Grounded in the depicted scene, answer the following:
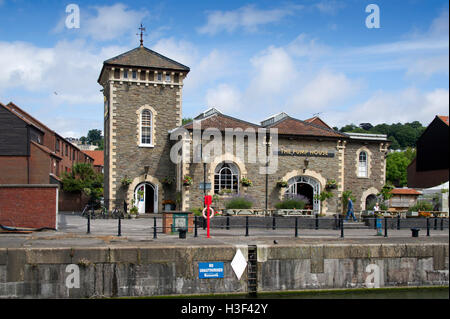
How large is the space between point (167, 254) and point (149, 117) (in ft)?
56.9

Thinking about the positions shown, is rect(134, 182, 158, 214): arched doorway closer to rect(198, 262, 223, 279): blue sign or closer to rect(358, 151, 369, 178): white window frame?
rect(358, 151, 369, 178): white window frame

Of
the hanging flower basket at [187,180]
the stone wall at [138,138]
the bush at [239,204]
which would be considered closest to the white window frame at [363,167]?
the bush at [239,204]

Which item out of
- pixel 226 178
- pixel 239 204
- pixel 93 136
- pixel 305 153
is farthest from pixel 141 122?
pixel 93 136

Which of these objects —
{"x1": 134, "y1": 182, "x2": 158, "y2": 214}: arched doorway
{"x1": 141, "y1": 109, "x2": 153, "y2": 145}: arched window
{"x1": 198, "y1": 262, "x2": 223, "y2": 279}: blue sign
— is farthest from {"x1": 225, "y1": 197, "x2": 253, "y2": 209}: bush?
{"x1": 198, "y1": 262, "x2": 223, "y2": 279}: blue sign

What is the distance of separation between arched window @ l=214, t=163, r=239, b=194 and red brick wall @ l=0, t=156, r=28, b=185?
50.8 ft

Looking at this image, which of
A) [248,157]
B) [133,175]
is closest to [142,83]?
[133,175]

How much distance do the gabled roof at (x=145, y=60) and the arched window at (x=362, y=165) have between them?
41.0 ft

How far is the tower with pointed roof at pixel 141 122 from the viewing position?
29047mm

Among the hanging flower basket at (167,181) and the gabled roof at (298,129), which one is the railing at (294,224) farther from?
the gabled roof at (298,129)

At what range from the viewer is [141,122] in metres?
29.9

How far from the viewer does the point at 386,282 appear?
15297 mm

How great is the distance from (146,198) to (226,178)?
560cm
